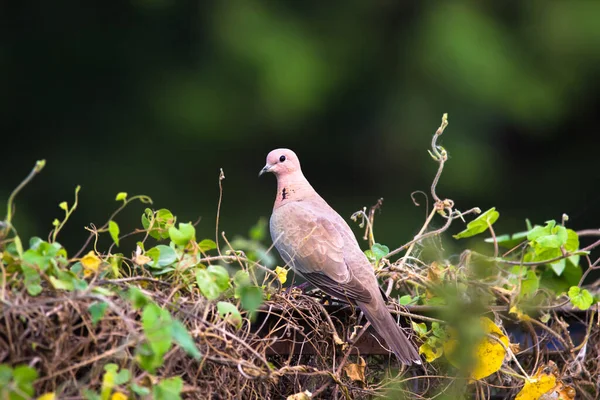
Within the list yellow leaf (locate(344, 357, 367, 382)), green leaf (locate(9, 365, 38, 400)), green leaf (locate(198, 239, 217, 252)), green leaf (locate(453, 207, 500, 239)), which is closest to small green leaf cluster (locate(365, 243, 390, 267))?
green leaf (locate(453, 207, 500, 239))

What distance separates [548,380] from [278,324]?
72 cm

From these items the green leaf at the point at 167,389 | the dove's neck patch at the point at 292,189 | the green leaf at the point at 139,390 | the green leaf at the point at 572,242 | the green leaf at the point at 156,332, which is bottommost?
the dove's neck patch at the point at 292,189

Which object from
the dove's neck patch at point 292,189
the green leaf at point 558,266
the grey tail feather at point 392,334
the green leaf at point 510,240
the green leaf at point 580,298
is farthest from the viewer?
the dove's neck patch at point 292,189

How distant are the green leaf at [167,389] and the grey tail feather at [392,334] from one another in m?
0.71

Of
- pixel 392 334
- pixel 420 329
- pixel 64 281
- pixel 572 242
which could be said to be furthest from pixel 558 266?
pixel 64 281

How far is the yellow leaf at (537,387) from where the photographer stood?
205 centimetres

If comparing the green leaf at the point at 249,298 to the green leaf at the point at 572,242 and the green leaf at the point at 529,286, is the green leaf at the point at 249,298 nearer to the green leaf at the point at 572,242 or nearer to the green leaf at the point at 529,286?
the green leaf at the point at 529,286

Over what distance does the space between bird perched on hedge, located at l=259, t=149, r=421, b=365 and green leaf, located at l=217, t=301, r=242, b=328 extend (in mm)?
500

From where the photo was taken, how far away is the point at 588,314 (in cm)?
232

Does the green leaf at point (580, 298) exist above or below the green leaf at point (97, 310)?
below

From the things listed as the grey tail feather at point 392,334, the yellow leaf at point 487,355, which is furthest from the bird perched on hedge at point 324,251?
the yellow leaf at point 487,355

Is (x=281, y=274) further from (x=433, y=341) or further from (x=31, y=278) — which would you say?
(x=31, y=278)

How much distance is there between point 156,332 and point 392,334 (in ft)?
2.61

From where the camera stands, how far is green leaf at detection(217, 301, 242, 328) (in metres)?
1.54
